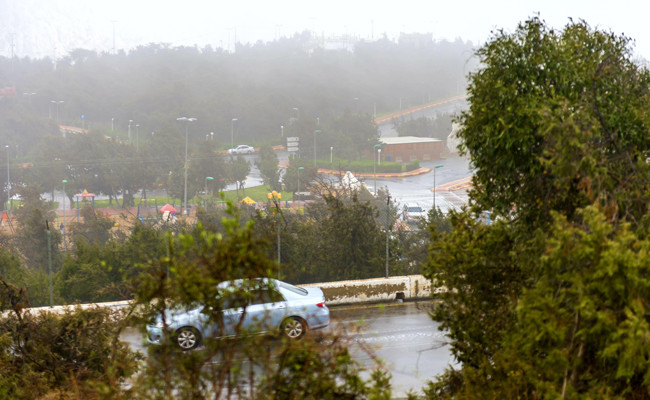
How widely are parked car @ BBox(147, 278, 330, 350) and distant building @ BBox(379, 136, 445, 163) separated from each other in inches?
2855

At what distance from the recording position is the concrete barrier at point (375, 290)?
1336 centimetres

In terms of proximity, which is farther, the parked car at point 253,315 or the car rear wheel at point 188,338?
the car rear wheel at point 188,338

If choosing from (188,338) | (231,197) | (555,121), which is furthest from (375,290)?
(231,197)

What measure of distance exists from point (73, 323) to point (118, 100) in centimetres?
11389

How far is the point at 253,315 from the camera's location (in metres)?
7.38

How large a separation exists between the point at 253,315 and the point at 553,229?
329 cm

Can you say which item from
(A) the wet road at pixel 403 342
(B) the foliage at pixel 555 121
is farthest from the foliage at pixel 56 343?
(B) the foliage at pixel 555 121

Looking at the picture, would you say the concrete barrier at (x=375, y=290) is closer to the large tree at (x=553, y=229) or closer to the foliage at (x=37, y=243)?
the large tree at (x=553, y=229)

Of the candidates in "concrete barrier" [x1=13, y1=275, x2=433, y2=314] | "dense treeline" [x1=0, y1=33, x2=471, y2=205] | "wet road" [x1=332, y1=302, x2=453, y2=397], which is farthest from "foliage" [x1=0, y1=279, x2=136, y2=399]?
"dense treeline" [x1=0, y1=33, x2=471, y2=205]

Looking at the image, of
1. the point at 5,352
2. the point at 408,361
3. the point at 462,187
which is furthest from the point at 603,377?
the point at 462,187

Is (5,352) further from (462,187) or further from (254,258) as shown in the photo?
(462,187)

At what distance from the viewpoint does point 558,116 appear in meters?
6.20

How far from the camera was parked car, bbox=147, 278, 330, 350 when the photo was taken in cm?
466

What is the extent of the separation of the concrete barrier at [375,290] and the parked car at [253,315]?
5.87 ft
